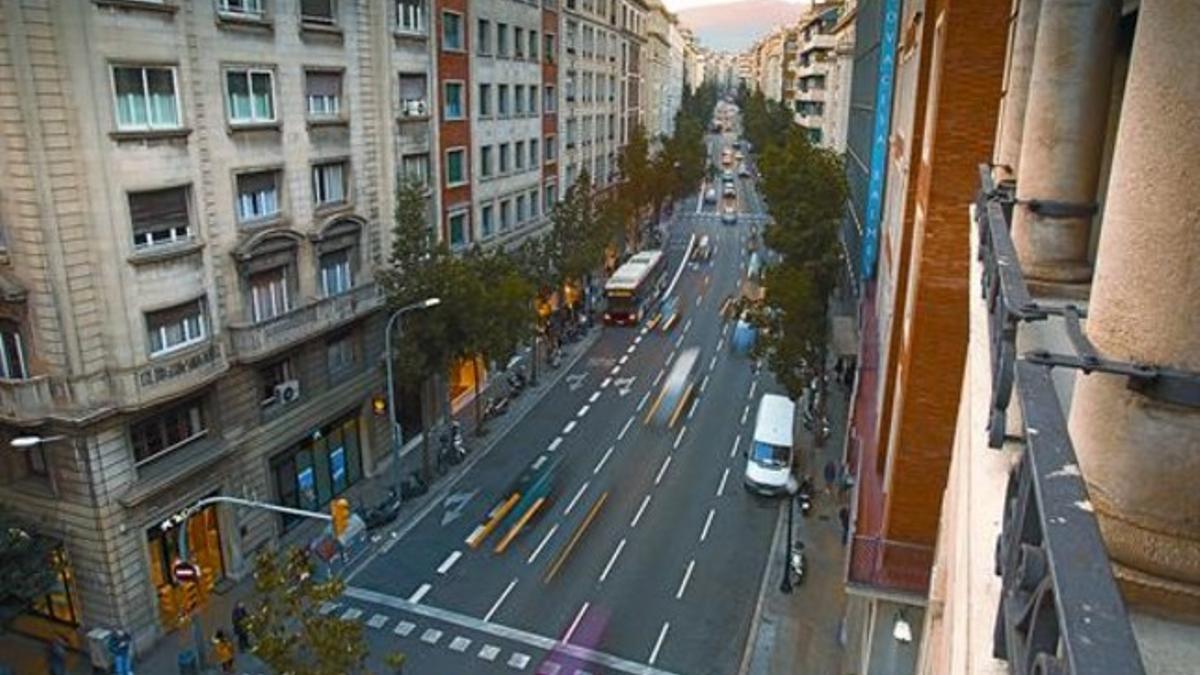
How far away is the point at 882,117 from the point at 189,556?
27375mm

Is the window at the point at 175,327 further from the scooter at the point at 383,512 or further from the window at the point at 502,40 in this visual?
the window at the point at 502,40

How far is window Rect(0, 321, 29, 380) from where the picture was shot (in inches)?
831

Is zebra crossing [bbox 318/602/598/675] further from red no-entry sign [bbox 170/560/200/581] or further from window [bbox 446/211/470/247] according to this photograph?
window [bbox 446/211/470/247]

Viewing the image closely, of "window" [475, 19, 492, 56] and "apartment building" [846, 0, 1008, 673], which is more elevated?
"window" [475, 19, 492, 56]

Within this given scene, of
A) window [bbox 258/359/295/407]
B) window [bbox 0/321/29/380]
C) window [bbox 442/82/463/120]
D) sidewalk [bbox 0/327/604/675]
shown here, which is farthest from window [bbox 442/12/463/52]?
window [bbox 0/321/29/380]

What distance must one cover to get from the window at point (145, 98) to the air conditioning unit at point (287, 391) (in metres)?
8.81

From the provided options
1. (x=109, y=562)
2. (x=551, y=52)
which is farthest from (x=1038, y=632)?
(x=551, y=52)

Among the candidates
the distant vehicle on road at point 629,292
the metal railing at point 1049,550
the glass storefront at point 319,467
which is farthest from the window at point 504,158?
the metal railing at point 1049,550

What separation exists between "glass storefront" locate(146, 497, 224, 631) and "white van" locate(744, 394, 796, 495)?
17501 millimetres

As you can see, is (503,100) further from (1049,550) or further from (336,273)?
(1049,550)

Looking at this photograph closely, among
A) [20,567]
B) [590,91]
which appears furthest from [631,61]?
[20,567]

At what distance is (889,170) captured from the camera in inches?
1282

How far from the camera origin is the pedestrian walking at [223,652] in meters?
21.8

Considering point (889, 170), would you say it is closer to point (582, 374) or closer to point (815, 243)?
point (815, 243)
